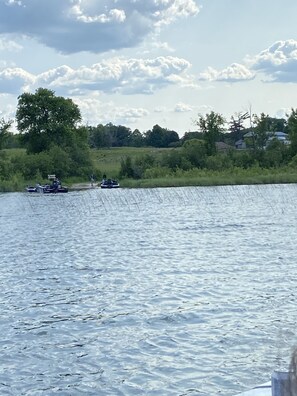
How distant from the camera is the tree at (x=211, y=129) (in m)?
110

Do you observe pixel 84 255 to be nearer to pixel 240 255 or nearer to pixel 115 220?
pixel 240 255

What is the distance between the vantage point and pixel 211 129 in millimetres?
110625

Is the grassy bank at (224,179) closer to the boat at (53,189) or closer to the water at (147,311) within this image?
the boat at (53,189)

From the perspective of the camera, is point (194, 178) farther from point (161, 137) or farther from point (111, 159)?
point (161, 137)

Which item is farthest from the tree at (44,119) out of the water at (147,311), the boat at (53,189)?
the water at (147,311)

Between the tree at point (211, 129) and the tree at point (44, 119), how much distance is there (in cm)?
2480

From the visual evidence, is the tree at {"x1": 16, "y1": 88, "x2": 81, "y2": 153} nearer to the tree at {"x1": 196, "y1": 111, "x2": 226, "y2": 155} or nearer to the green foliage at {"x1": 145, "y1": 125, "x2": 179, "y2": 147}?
the tree at {"x1": 196, "y1": 111, "x2": 226, "y2": 155}

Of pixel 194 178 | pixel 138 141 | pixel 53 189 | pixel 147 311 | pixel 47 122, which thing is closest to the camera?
pixel 147 311

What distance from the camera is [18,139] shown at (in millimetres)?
126500

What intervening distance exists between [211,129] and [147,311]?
95.3m

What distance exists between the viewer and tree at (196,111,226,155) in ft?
362

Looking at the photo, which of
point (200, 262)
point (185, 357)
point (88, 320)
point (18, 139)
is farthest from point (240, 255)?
point (18, 139)

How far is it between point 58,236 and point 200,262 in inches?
505

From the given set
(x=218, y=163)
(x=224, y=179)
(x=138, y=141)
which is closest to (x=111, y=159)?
(x=218, y=163)
